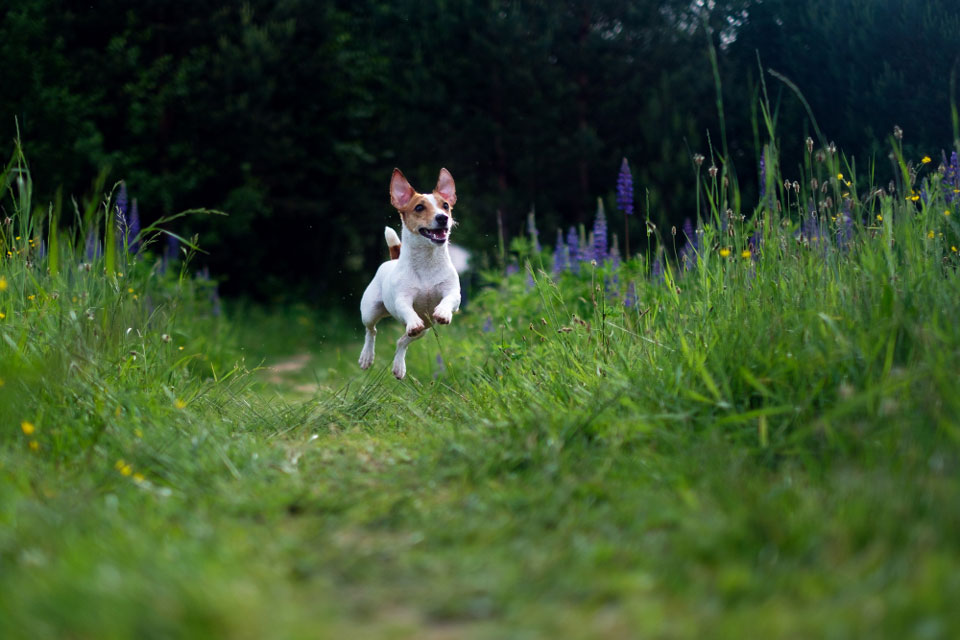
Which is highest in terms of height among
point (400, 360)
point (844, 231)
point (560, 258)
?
point (844, 231)

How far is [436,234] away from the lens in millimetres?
5414

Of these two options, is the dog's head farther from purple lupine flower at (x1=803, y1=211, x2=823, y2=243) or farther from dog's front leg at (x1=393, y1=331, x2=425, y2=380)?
purple lupine flower at (x1=803, y1=211, x2=823, y2=243)

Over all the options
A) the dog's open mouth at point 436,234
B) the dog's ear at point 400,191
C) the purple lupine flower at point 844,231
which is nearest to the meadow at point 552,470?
the purple lupine flower at point 844,231

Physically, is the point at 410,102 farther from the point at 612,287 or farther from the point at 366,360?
the point at 366,360

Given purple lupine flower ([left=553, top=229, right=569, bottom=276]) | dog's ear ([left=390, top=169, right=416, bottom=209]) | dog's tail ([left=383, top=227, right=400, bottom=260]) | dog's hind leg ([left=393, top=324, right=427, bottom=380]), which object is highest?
dog's ear ([left=390, top=169, right=416, bottom=209])

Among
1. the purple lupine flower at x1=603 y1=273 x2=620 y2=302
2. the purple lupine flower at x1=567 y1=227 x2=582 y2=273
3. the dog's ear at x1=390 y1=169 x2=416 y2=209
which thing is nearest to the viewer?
the dog's ear at x1=390 y1=169 x2=416 y2=209

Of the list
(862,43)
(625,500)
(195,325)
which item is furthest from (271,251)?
(625,500)

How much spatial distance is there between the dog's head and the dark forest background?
8821mm

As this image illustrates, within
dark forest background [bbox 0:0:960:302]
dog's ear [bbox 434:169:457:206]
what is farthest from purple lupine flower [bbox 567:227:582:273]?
dark forest background [bbox 0:0:960:302]

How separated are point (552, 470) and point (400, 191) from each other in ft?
9.44

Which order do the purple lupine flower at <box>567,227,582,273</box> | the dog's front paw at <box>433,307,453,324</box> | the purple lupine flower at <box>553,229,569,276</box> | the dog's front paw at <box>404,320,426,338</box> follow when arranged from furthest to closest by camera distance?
1. the purple lupine flower at <box>553,229,569,276</box>
2. the purple lupine flower at <box>567,227,582,273</box>
3. the dog's front paw at <box>404,320,426,338</box>
4. the dog's front paw at <box>433,307,453,324</box>

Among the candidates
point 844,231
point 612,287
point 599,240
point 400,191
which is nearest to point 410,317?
point 400,191

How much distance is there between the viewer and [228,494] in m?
3.09

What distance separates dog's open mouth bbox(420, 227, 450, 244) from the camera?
17.7 feet
